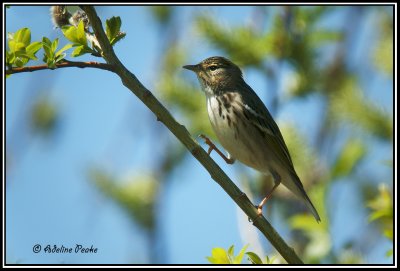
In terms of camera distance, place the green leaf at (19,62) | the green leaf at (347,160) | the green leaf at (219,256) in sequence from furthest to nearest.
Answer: the green leaf at (347,160) → the green leaf at (19,62) → the green leaf at (219,256)

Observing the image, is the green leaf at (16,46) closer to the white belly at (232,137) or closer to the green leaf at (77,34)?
the green leaf at (77,34)

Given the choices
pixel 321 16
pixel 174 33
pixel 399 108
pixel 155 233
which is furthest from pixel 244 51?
pixel 174 33

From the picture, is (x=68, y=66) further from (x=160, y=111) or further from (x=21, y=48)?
(x=160, y=111)

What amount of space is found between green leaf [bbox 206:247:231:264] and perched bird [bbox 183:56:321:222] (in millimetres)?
2078

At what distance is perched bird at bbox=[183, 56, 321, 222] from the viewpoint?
14.6 ft

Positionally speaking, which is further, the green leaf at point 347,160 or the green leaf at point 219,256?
the green leaf at point 347,160

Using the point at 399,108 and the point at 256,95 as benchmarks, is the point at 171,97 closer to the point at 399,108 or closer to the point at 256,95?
the point at 256,95

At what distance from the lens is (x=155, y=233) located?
5051 millimetres

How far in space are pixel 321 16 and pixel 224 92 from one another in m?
1.01

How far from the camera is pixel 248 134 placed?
4.58m

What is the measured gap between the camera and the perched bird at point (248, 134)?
445 cm

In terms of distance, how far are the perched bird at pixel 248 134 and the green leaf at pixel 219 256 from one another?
6.82 ft

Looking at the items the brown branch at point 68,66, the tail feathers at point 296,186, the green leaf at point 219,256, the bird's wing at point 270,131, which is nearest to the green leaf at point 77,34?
the brown branch at point 68,66

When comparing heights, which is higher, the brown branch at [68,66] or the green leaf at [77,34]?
the green leaf at [77,34]
